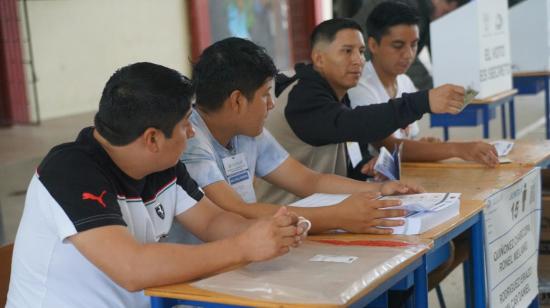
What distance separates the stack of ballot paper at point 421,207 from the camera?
1.90 meters

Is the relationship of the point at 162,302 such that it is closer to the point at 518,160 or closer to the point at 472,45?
the point at 518,160

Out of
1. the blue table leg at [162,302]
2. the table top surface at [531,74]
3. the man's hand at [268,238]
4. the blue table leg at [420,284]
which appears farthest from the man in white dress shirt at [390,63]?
the table top surface at [531,74]

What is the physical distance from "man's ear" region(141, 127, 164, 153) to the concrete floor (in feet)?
10.9

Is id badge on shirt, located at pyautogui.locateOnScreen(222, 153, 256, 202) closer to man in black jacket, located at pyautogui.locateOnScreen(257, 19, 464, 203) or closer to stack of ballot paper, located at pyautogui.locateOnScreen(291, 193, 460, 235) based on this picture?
stack of ballot paper, located at pyautogui.locateOnScreen(291, 193, 460, 235)

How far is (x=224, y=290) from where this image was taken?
4.84ft

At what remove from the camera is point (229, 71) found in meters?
2.12

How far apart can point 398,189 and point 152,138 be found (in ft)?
2.85

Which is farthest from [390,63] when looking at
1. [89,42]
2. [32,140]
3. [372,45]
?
[89,42]

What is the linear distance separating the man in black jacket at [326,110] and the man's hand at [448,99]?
0.19 m

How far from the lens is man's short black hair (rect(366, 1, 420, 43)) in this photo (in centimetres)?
332

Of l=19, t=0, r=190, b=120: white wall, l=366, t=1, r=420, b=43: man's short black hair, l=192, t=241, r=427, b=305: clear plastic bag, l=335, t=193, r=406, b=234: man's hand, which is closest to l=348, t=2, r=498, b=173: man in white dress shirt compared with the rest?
l=366, t=1, r=420, b=43: man's short black hair

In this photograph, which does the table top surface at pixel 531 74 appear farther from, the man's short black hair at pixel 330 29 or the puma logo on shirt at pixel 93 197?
the puma logo on shirt at pixel 93 197

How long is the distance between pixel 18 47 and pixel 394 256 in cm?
833

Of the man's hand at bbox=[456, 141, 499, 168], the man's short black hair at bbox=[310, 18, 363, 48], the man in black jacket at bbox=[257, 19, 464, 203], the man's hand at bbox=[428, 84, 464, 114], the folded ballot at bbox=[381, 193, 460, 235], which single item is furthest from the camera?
the man's short black hair at bbox=[310, 18, 363, 48]
